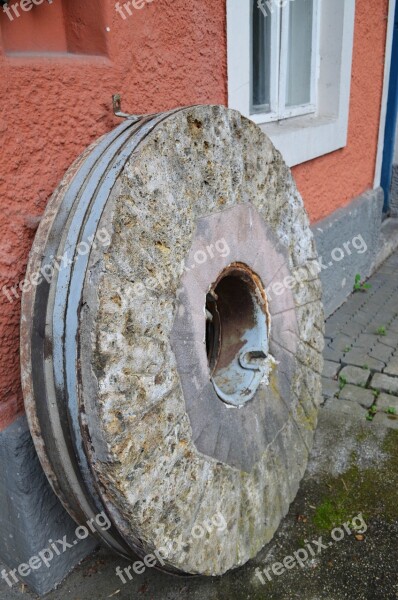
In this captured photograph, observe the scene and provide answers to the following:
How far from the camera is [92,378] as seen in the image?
1271mm

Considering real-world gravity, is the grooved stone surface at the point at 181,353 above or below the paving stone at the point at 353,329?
above

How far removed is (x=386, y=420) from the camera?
292 cm

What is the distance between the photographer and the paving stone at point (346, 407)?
9.81 ft

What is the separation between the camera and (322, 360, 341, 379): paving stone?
3418 millimetres

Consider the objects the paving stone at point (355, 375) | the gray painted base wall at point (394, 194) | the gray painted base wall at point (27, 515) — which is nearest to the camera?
the gray painted base wall at point (27, 515)

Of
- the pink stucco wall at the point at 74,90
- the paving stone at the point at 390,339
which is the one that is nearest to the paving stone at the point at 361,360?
the paving stone at the point at 390,339

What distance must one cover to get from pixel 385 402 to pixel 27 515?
2115 millimetres

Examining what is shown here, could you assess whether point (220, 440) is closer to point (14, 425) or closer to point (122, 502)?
point (122, 502)

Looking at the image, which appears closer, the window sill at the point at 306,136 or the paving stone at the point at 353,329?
the window sill at the point at 306,136

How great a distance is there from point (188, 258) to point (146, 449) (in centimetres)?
55

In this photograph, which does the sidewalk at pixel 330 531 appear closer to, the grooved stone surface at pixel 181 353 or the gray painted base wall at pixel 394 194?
the grooved stone surface at pixel 181 353

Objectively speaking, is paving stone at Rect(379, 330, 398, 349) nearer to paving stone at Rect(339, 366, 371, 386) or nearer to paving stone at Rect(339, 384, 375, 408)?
paving stone at Rect(339, 366, 371, 386)

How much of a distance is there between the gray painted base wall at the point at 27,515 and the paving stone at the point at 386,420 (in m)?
1.72

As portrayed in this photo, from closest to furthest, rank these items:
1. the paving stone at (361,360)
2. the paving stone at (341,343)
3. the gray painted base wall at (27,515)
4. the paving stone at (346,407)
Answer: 1. the gray painted base wall at (27,515)
2. the paving stone at (346,407)
3. the paving stone at (361,360)
4. the paving stone at (341,343)
